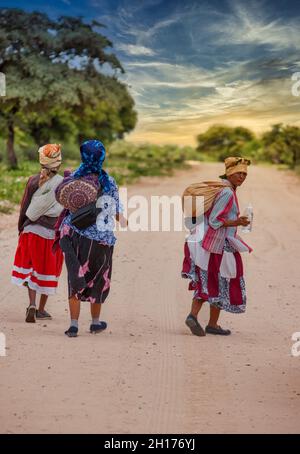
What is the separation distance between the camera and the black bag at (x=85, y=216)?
7.64 m

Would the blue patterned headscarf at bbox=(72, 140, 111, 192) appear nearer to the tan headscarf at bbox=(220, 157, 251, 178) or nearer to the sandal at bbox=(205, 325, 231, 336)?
the tan headscarf at bbox=(220, 157, 251, 178)

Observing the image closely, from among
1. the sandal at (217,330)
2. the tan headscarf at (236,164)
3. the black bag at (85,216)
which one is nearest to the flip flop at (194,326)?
the sandal at (217,330)

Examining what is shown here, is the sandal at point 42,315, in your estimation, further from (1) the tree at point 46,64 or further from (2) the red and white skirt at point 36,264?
(1) the tree at point 46,64

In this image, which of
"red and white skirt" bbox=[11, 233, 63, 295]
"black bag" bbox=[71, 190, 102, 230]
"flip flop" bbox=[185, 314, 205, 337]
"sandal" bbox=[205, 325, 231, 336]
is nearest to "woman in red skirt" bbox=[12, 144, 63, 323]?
Result: "red and white skirt" bbox=[11, 233, 63, 295]

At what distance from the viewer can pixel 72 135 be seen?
159ft

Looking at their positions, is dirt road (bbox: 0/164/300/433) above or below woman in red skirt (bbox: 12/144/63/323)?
below

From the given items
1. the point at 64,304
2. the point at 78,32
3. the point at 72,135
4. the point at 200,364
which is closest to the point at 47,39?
the point at 78,32

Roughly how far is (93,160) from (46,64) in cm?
2551

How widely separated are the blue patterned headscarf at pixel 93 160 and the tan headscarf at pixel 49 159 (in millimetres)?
480

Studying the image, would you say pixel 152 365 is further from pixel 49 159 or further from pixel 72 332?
pixel 49 159

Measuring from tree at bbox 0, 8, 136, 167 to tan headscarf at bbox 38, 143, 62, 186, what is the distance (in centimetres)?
2275

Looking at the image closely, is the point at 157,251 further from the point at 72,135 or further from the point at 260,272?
the point at 72,135

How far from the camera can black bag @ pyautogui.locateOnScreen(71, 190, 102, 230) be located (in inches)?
301

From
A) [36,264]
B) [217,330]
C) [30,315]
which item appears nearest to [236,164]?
[217,330]
